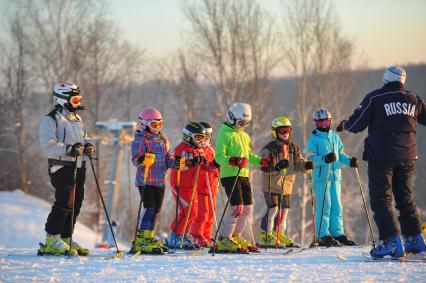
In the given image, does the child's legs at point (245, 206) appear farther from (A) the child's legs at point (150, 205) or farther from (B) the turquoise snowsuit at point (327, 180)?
(B) the turquoise snowsuit at point (327, 180)

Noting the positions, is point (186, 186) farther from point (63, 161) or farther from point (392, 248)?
point (392, 248)

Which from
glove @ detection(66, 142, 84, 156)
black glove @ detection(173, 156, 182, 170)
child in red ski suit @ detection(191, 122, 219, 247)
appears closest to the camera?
glove @ detection(66, 142, 84, 156)

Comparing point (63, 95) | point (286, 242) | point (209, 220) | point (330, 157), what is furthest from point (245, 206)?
point (63, 95)

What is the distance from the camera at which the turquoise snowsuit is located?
1099 cm

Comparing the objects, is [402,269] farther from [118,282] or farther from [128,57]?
[128,57]

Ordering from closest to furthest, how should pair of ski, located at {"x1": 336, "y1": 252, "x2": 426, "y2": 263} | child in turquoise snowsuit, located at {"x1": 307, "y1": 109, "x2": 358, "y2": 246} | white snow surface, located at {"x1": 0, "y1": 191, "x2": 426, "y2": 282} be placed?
1. white snow surface, located at {"x1": 0, "y1": 191, "x2": 426, "y2": 282}
2. pair of ski, located at {"x1": 336, "y1": 252, "x2": 426, "y2": 263}
3. child in turquoise snowsuit, located at {"x1": 307, "y1": 109, "x2": 358, "y2": 246}

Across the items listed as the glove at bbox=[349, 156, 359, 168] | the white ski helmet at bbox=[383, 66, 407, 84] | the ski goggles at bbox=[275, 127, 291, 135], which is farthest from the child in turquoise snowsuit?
the white ski helmet at bbox=[383, 66, 407, 84]

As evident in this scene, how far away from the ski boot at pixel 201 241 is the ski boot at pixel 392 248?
313 centimetres

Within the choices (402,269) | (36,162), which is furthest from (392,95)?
(36,162)

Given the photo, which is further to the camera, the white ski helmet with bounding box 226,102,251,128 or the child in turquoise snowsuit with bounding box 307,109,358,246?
the child in turquoise snowsuit with bounding box 307,109,358,246

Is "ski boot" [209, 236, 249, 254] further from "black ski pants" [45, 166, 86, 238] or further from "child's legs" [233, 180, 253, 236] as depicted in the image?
"black ski pants" [45, 166, 86, 238]

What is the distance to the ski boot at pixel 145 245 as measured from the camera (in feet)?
30.5

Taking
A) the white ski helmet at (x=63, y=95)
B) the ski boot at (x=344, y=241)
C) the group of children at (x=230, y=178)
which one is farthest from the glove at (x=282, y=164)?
the white ski helmet at (x=63, y=95)

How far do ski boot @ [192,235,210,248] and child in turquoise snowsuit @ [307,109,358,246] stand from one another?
1.67 m
